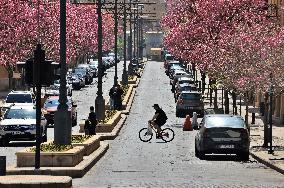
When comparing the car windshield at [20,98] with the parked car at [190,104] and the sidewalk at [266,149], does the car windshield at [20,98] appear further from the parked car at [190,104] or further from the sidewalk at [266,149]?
the sidewalk at [266,149]

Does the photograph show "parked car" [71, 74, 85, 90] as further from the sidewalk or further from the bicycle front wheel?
the bicycle front wheel

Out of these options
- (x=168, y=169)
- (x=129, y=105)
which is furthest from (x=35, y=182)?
(x=129, y=105)

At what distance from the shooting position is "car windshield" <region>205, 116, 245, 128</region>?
35.8 meters

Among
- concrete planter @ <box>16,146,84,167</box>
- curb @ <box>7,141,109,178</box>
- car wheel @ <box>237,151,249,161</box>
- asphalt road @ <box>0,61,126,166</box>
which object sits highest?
concrete planter @ <box>16,146,84,167</box>

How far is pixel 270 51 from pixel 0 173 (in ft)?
72.6

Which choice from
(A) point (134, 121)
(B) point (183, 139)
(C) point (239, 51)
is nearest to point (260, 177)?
(B) point (183, 139)

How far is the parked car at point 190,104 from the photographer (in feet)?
224

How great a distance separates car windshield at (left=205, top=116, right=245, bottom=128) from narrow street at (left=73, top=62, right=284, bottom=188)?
44.5 inches

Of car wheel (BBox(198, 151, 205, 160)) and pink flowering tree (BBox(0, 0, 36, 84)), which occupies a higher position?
pink flowering tree (BBox(0, 0, 36, 84))

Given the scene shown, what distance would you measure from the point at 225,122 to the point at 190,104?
3231 centimetres

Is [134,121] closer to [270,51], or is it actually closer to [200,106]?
[200,106]

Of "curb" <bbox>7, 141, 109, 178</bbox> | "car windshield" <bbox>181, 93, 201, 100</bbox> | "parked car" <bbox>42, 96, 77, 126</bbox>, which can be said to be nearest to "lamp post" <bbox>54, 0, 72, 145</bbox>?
"curb" <bbox>7, 141, 109, 178</bbox>

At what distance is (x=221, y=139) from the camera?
35.6m

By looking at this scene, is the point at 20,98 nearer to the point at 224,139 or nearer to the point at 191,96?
the point at 191,96
